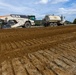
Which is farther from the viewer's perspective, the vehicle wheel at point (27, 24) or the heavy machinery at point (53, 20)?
the heavy machinery at point (53, 20)

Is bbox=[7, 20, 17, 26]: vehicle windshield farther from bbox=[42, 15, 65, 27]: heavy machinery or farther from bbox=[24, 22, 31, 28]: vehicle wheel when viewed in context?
bbox=[42, 15, 65, 27]: heavy machinery

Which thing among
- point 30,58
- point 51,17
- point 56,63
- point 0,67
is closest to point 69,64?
point 56,63

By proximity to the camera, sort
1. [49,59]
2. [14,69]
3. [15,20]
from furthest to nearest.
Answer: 1. [15,20]
2. [49,59]
3. [14,69]

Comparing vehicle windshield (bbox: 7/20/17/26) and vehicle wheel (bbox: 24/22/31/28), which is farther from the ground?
vehicle windshield (bbox: 7/20/17/26)

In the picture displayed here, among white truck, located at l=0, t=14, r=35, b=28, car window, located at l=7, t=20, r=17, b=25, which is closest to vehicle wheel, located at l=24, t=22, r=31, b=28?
white truck, located at l=0, t=14, r=35, b=28

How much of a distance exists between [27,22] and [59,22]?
7.07m

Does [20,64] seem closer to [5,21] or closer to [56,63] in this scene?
[56,63]

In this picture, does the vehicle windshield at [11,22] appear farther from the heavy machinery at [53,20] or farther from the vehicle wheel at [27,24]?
the heavy machinery at [53,20]

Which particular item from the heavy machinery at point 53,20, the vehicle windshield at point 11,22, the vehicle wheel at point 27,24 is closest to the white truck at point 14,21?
the vehicle windshield at point 11,22

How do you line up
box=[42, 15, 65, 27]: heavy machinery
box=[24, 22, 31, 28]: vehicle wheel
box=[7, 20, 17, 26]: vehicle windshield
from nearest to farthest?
box=[7, 20, 17, 26]: vehicle windshield → box=[24, 22, 31, 28]: vehicle wheel → box=[42, 15, 65, 27]: heavy machinery

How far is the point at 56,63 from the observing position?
5.55 metres

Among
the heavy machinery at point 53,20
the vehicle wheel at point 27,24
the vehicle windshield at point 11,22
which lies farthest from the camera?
the heavy machinery at point 53,20

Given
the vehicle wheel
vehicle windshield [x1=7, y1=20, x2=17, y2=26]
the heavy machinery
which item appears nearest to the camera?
vehicle windshield [x1=7, y1=20, x2=17, y2=26]

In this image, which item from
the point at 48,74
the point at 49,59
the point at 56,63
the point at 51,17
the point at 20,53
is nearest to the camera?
the point at 48,74
